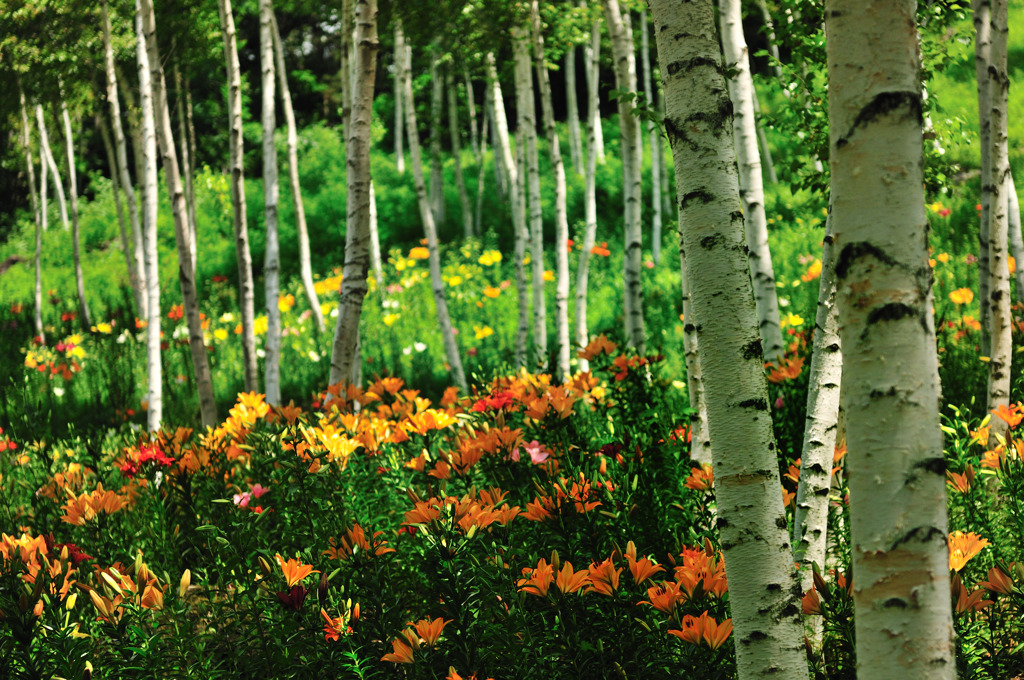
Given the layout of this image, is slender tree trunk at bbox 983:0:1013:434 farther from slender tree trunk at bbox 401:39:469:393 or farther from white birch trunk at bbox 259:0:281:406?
white birch trunk at bbox 259:0:281:406

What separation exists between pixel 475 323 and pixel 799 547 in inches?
255

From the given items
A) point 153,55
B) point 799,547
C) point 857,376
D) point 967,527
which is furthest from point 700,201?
point 153,55

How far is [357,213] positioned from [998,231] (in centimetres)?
281

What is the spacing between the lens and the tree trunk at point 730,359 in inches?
47.2

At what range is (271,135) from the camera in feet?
17.1

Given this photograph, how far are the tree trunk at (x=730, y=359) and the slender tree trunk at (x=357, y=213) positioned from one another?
2.29 m

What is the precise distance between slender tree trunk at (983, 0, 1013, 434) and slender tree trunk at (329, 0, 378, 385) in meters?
2.68

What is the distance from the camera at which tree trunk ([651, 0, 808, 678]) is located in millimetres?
1198

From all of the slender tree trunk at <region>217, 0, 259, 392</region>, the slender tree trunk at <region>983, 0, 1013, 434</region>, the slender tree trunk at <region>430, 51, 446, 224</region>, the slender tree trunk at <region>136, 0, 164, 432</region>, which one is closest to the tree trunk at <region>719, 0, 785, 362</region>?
the slender tree trunk at <region>983, 0, 1013, 434</region>

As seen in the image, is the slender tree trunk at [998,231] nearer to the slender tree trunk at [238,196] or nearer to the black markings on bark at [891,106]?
the black markings on bark at [891,106]

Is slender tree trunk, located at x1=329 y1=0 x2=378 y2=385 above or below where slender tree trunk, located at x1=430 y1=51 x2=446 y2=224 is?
below

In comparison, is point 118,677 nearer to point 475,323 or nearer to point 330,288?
point 475,323

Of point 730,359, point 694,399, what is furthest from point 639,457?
point 730,359

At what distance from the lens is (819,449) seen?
1691mm
